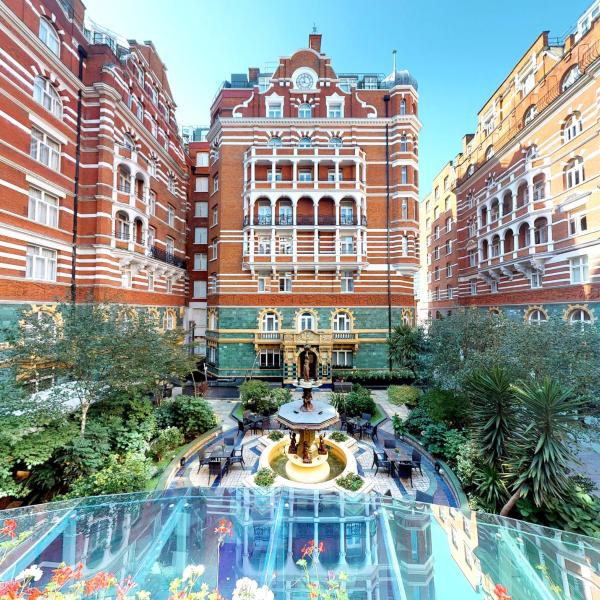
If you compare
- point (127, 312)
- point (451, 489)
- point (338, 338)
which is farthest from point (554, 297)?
point (127, 312)

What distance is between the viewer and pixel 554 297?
20.4 metres

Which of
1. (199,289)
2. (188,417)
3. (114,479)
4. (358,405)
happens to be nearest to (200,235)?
(199,289)

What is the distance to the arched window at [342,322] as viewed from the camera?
78.3 feet

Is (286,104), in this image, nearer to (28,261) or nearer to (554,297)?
(28,261)

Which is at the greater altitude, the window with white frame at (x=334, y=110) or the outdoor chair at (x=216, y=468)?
the window with white frame at (x=334, y=110)

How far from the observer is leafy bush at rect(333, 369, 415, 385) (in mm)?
21812

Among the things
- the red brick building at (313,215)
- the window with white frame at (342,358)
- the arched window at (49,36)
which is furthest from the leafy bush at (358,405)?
the arched window at (49,36)

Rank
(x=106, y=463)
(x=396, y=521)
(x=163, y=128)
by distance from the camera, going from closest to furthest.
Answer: (x=396, y=521) → (x=106, y=463) → (x=163, y=128)

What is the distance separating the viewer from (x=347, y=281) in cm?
2409

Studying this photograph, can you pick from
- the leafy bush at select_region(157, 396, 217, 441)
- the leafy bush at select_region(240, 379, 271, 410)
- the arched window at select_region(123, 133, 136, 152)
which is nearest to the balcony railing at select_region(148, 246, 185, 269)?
the arched window at select_region(123, 133, 136, 152)

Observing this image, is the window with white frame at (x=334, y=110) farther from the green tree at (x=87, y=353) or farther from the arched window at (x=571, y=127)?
the green tree at (x=87, y=353)

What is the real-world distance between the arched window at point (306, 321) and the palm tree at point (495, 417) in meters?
15.8

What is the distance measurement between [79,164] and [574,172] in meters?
33.6

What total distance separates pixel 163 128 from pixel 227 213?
10736 millimetres
